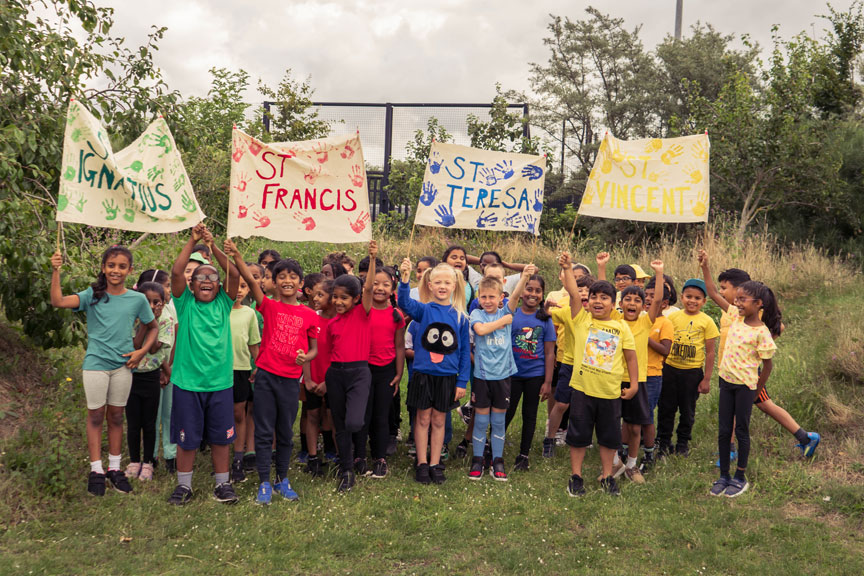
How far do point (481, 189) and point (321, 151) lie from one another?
1.93m

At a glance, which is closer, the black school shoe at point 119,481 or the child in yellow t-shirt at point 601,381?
the black school shoe at point 119,481

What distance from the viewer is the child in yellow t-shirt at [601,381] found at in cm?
621

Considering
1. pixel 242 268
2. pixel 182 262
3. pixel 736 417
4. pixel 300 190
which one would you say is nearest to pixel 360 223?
pixel 300 190

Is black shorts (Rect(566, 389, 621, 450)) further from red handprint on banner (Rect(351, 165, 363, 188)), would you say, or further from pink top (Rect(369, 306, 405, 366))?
red handprint on banner (Rect(351, 165, 363, 188))


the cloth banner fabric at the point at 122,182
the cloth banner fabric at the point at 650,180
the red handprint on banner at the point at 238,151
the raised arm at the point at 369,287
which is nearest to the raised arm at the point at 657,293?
the cloth banner fabric at the point at 650,180

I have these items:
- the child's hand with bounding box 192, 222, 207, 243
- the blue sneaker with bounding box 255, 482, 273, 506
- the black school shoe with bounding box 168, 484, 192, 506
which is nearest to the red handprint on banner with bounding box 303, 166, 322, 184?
the child's hand with bounding box 192, 222, 207, 243

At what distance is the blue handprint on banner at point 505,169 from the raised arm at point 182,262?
3.62m

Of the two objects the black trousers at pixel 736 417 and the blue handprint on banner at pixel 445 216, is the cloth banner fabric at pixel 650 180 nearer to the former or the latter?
the blue handprint on banner at pixel 445 216

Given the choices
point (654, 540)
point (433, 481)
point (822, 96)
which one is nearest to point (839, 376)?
point (654, 540)

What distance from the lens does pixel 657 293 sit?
674 cm

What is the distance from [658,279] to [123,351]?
474 cm

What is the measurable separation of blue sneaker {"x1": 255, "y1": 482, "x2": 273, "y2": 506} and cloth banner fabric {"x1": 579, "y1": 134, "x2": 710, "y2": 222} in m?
4.13

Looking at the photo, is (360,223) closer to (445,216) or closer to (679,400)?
(445,216)

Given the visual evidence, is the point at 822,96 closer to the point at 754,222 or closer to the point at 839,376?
the point at 754,222
